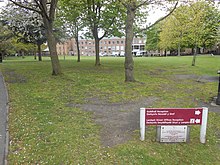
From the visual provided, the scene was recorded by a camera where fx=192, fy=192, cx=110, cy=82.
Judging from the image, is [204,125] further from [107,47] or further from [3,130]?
[107,47]

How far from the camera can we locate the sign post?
3691mm

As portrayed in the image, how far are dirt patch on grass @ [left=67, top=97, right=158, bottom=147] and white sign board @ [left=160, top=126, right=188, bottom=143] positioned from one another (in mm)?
722

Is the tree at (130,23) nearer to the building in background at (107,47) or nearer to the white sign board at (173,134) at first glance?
the white sign board at (173,134)

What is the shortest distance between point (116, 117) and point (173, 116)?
1922 mm

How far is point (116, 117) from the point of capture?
208 inches

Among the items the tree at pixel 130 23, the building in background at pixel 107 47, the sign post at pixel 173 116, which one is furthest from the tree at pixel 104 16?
the building in background at pixel 107 47

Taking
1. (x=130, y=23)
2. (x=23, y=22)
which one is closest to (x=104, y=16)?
(x=130, y=23)

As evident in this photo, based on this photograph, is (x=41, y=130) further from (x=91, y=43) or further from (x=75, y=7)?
(x=91, y=43)

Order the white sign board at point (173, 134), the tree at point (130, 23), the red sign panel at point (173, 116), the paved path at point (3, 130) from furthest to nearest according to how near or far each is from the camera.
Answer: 1. the tree at point (130, 23)
2. the white sign board at point (173, 134)
3. the red sign panel at point (173, 116)
4. the paved path at point (3, 130)

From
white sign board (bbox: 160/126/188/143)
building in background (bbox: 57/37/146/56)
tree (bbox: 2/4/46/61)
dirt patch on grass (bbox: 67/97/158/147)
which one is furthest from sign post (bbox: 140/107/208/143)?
building in background (bbox: 57/37/146/56)

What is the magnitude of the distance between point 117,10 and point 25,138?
559 inches

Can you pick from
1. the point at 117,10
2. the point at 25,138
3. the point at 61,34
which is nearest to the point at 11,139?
the point at 25,138

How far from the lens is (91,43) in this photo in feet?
328

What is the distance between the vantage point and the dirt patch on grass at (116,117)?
4.14 m
